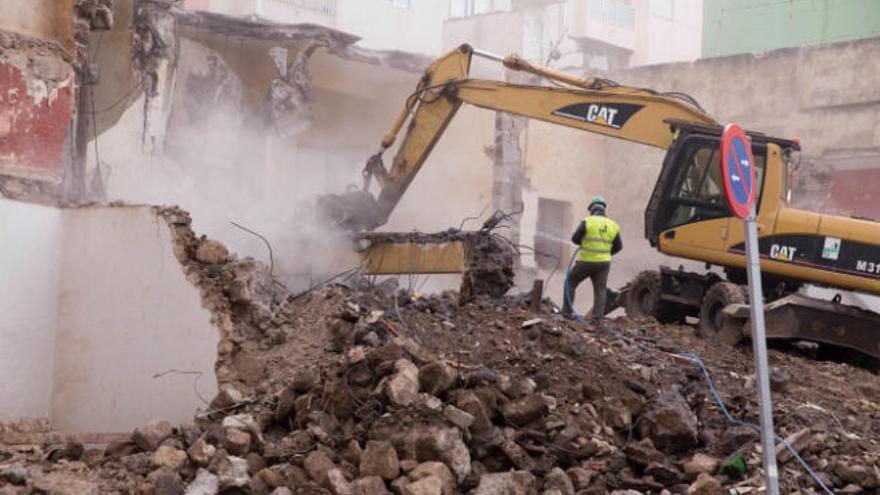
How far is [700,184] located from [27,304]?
22.5ft

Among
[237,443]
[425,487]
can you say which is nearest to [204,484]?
[237,443]

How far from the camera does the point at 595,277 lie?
11422 millimetres

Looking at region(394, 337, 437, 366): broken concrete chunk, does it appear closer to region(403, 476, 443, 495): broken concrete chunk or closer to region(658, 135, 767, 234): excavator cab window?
region(403, 476, 443, 495): broken concrete chunk

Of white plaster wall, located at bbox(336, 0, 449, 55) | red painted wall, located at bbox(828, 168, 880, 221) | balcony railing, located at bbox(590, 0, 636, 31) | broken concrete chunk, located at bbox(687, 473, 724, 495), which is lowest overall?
broken concrete chunk, located at bbox(687, 473, 724, 495)

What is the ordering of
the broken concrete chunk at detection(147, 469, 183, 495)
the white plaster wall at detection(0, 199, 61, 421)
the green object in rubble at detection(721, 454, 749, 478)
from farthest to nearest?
the white plaster wall at detection(0, 199, 61, 421)
the green object in rubble at detection(721, 454, 749, 478)
the broken concrete chunk at detection(147, 469, 183, 495)

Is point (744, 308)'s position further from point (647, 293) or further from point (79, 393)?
point (79, 393)

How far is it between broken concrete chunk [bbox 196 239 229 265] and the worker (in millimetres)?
4534

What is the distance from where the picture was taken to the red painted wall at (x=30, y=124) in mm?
7793

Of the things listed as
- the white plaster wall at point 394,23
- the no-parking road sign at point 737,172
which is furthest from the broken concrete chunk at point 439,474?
the white plaster wall at point 394,23

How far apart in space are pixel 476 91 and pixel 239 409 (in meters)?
6.46

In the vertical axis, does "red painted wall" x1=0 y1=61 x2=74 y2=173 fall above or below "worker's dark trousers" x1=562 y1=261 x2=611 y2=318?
above

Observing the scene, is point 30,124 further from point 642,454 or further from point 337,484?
point 642,454

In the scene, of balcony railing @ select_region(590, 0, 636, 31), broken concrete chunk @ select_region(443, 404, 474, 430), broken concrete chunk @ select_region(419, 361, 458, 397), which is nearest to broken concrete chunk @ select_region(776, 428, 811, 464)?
broken concrete chunk @ select_region(443, 404, 474, 430)

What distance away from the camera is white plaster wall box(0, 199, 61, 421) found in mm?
7457
